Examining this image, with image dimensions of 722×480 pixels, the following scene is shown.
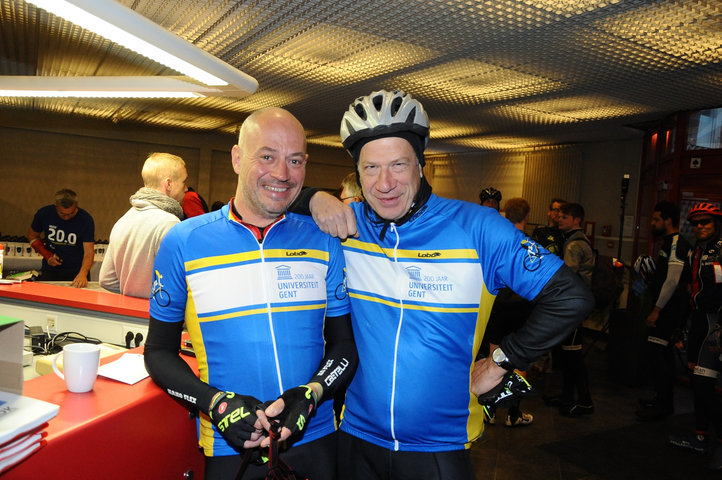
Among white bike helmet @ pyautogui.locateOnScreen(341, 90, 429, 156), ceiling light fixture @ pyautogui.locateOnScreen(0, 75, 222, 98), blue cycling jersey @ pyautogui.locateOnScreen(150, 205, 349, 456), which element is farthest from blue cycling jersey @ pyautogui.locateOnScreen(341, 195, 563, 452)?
ceiling light fixture @ pyautogui.locateOnScreen(0, 75, 222, 98)

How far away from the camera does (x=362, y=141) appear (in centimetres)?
168

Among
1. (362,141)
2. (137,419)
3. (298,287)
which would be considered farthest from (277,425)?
(362,141)

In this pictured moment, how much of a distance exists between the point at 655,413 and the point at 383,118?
4.38 metres

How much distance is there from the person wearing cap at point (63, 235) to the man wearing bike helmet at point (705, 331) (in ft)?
18.9

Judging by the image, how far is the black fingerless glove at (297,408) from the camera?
1281mm

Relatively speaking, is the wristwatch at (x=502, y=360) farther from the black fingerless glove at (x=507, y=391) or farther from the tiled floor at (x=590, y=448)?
the tiled floor at (x=590, y=448)

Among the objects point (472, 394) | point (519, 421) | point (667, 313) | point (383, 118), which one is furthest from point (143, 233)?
point (667, 313)

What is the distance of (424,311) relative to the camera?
1.51 metres

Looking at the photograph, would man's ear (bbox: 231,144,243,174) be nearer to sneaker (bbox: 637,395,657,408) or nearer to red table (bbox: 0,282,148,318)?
red table (bbox: 0,282,148,318)

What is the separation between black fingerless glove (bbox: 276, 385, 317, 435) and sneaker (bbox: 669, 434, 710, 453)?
3.88 meters

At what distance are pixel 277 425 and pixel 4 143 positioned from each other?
34.0 feet

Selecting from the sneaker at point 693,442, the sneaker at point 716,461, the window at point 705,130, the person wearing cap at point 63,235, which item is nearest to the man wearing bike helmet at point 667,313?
the sneaker at point 693,442

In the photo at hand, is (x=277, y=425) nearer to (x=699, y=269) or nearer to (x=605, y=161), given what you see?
(x=699, y=269)

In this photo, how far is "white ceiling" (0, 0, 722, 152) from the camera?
329 cm
